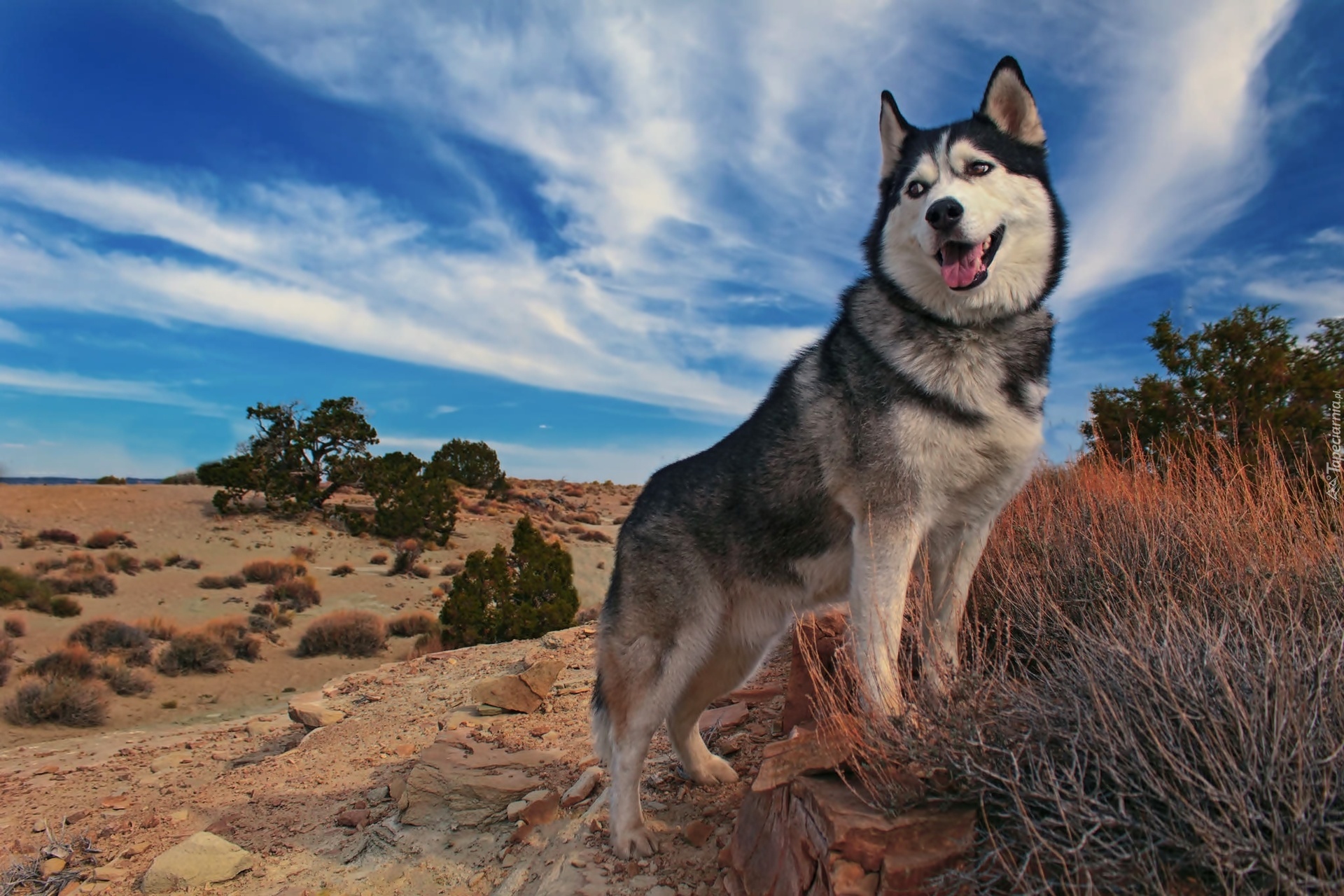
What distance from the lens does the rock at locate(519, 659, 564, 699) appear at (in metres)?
8.02

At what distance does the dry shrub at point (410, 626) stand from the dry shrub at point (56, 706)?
6.75 metres

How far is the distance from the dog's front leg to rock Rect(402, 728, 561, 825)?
3356mm

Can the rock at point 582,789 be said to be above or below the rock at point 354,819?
above

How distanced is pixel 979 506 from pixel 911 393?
66 centimetres

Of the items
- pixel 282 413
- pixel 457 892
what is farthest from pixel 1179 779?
pixel 282 413

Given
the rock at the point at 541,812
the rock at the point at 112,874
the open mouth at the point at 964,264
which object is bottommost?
the rock at the point at 112,874

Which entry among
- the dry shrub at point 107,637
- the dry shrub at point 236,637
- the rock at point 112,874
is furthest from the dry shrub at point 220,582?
the rock at point 112,874

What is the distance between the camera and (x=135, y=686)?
1520 cm

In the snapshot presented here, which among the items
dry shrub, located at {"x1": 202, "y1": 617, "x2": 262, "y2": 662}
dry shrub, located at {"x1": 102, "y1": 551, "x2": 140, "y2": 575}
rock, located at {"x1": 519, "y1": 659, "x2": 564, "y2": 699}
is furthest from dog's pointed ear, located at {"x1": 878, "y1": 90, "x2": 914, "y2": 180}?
dry shrub, located at {"x1": 102, "y1": 551, "x2": 140, "y2": 575}

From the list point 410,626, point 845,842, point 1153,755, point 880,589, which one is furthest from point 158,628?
point 1153,755

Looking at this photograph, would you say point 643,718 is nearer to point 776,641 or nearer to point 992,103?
point 776,641

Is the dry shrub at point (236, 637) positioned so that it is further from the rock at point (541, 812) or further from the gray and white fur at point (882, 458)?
the gray and white fur at point (882, 458)

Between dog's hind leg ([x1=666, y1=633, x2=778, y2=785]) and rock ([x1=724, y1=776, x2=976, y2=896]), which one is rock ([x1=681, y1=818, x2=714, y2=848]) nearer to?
dog's hind leg ([x1=666, y1=633, x2=778, y2=785])

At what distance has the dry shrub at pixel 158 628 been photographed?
18.7 meters
